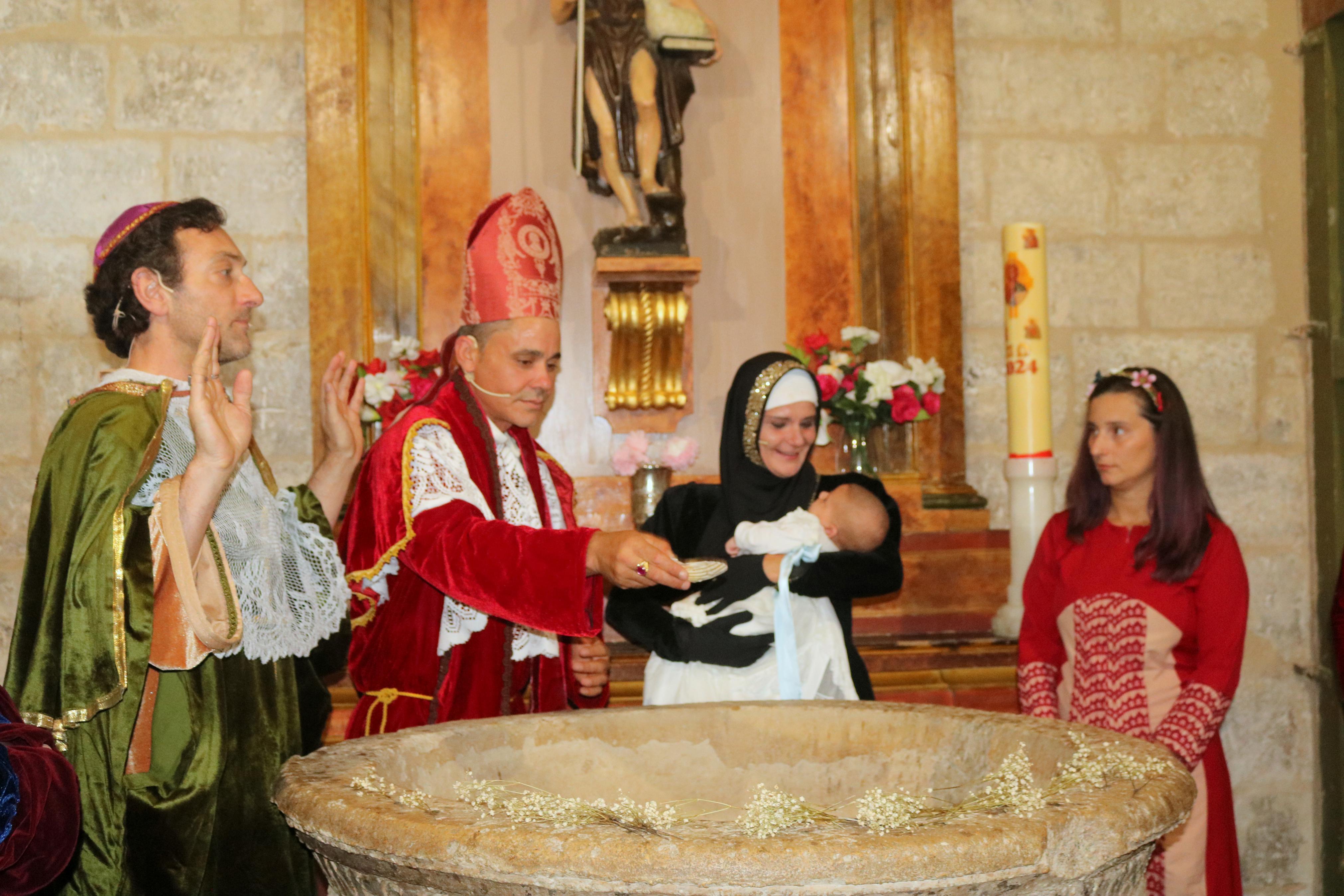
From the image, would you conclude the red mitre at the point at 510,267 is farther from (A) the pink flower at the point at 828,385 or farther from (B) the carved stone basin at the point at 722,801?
(A) the pink flower at the point at 828,385

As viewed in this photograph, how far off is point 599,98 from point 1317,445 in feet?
9.31

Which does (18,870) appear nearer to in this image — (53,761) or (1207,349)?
(53,761)

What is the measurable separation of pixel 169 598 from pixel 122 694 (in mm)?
185

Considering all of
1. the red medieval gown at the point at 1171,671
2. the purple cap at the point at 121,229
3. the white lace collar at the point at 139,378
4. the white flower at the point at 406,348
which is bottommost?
the red medieval gown at the point at 1171,671

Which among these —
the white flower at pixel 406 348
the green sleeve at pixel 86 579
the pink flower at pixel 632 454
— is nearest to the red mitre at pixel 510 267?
the green sleeve at pixel 86 579

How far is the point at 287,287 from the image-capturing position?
419cm

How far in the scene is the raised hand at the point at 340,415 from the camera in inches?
106

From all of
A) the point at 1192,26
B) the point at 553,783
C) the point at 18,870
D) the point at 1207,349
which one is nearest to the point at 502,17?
the point at 1192,26

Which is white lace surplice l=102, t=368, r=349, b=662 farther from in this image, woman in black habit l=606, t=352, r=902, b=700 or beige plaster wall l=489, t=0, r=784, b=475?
beige plaster wall l=489, t=0, r=784, b=475

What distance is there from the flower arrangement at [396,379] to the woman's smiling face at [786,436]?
1.32m

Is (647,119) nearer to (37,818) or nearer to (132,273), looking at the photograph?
(132,273)

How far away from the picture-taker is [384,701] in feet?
8.30

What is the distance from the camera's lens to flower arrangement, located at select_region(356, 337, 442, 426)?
3.86 meters

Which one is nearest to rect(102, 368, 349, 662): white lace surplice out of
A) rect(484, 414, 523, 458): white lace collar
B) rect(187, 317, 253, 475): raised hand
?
rect(187, 317, 253, 475): raised hand
